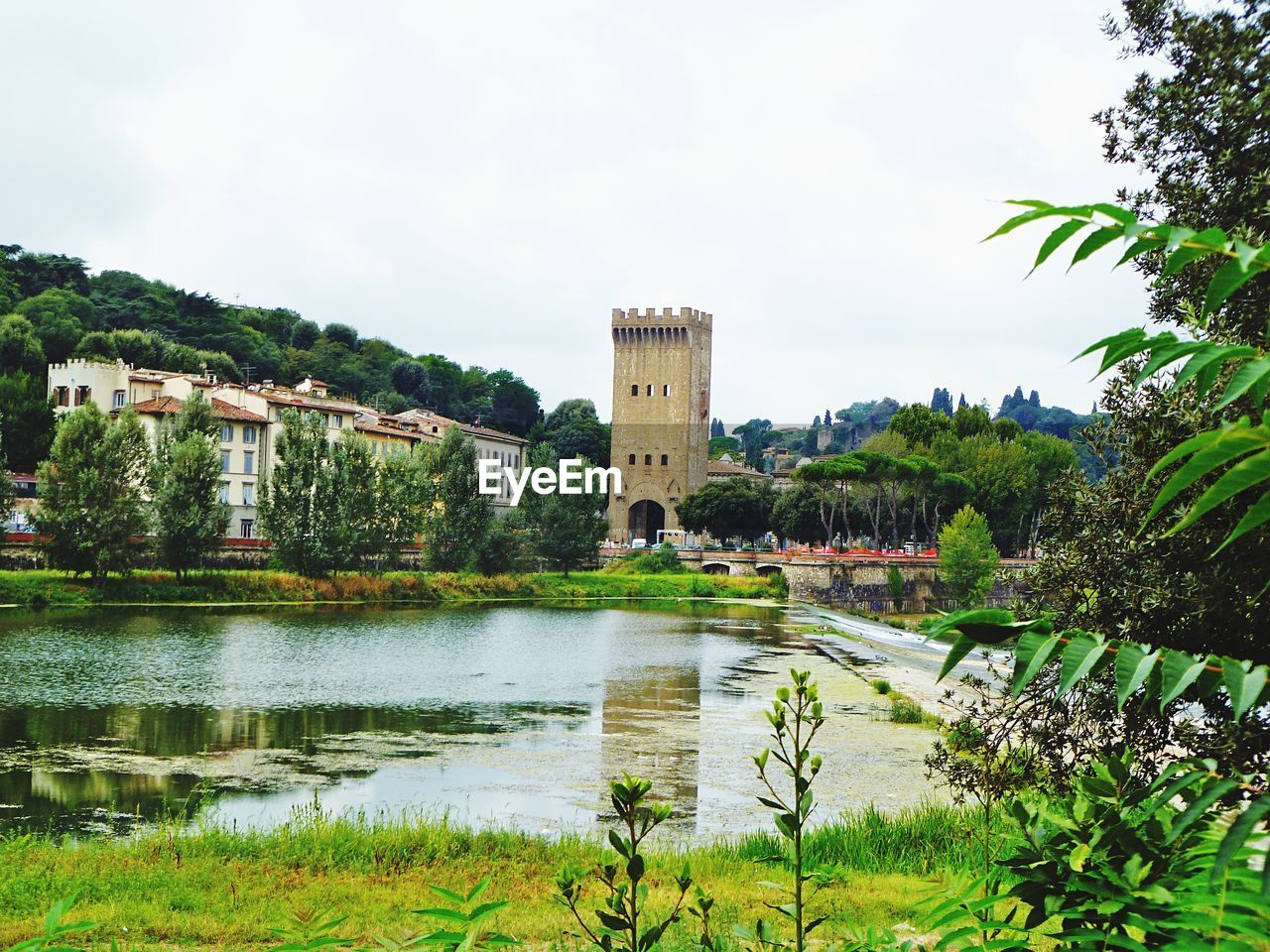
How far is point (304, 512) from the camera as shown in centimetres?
4397

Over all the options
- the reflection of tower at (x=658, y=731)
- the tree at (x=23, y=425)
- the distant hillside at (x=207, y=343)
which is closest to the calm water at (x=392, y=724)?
the reflection of tower at (x=658, y=731)

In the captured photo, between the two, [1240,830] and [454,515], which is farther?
[454,515]

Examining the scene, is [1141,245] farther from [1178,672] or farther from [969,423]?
[969,423]

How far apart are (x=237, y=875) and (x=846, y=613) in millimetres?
42811

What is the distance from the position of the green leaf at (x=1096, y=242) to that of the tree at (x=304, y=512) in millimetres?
44145

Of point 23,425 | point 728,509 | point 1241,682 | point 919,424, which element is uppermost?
point 919,424

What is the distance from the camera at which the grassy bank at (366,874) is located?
6.61 metres

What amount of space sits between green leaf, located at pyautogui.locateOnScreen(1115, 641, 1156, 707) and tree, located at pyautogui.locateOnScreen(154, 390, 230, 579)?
41490 millimetres

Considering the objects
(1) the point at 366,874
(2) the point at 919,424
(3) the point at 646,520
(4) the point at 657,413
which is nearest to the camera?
(1) the point at 366,874

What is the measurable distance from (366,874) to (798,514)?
59269 mm

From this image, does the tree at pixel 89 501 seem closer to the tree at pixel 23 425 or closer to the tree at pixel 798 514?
the tree at pixel 23 425

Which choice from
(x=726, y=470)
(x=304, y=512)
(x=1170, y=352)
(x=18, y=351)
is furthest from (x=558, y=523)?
(x=1170, y=352)

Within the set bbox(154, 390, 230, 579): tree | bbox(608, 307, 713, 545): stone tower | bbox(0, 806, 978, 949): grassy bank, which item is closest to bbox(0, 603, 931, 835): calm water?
bbox(0, 806, 978, 949): grassy bank

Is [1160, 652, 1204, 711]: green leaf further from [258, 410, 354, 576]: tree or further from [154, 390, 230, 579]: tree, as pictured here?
[258, 410, 354, 576]: tree
